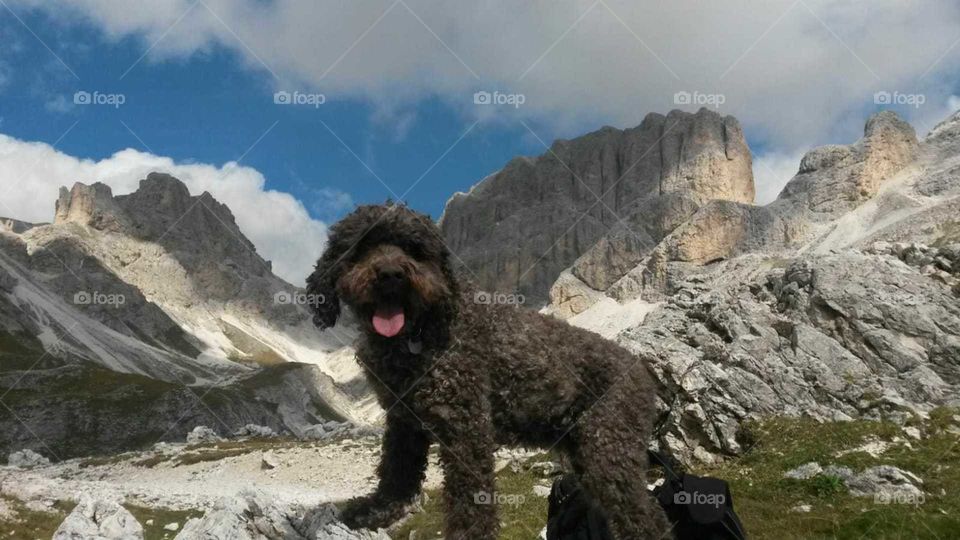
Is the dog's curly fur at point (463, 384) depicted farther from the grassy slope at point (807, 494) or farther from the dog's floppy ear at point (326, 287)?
the grassy slope at point (807, 494)

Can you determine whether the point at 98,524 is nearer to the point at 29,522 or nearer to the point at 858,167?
the point at 29,522

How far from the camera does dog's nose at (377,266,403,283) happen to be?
18.1 ft

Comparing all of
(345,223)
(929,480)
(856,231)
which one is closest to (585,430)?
(345,223)

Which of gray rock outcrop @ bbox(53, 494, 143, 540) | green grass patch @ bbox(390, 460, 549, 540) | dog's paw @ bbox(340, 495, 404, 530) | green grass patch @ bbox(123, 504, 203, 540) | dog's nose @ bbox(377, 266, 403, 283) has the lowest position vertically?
green grass patch @ bbox(123, 504, 203, 540)

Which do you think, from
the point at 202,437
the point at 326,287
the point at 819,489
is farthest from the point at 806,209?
the point at 326,287

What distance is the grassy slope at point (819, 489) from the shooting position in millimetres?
9477

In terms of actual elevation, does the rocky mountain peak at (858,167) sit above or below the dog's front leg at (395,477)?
above

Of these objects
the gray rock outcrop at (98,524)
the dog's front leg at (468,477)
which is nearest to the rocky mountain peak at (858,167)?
the dog's front leg at (468,477)

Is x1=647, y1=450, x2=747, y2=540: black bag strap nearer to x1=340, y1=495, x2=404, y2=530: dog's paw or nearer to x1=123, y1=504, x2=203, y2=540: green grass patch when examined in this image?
x1=340, y1=495, x2=404, y2=530: dog's paw

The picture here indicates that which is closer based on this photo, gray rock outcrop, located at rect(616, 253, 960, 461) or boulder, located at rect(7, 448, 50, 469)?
gray rock outcrop, located at rect(616, 253, 960, 461)

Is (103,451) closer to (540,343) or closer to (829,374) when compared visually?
(829,374)

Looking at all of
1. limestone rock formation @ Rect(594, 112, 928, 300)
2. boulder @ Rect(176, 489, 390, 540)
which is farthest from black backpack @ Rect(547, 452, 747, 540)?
limestone rock formation @ Rect(594, 112, 928, 300)

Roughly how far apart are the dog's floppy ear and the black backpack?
10.6 ft

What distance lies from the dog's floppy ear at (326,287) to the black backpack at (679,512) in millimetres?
3224
